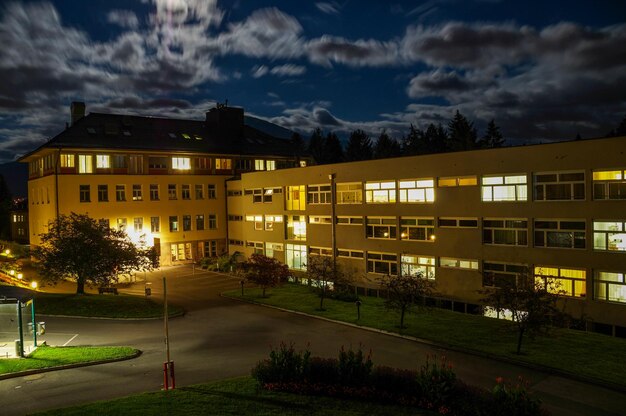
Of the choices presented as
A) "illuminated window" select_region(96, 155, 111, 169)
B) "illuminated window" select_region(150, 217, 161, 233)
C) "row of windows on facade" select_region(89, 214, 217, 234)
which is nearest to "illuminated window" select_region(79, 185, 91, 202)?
"illuminated window" select_region(96, 155, 111, 169)

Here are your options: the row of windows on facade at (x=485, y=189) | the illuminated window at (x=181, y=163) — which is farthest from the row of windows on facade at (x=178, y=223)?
the row of windows on facade at (x=485, y=189)

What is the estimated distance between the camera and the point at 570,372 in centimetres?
1631

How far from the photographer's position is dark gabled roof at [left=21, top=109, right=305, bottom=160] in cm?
4403

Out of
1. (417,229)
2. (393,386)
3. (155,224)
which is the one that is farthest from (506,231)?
(155,224)

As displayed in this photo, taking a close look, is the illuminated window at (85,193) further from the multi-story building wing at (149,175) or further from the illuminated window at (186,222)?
the illuminated window at (186,222)

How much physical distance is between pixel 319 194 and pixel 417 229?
915 cm

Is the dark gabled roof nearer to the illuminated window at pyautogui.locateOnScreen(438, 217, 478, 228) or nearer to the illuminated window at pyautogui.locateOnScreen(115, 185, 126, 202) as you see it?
the illuminated window at pyautogui.locateOnScreen(115, 185, 126, 202)

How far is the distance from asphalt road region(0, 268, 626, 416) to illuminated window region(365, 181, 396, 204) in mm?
9776

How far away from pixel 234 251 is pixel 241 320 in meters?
23.2

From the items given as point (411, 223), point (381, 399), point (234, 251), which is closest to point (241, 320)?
point (411, 223)

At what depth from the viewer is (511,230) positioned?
25297 mm

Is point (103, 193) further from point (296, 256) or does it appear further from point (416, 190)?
point (416, 190)

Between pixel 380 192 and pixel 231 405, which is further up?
pixel 380 192

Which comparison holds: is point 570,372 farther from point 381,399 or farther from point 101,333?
point 101,333
